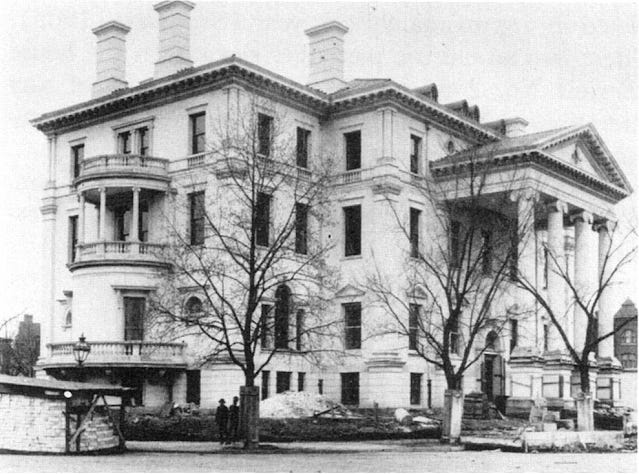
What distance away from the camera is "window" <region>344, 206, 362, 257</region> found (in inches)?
1871

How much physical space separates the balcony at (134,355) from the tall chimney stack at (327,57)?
15744 mm

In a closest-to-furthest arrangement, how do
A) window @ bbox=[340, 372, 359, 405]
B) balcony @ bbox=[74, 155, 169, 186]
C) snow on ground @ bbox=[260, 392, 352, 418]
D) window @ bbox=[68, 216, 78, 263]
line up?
snow on ground @ bbox=[260, 392, 352, 418] < balcony @ bbox=[74, 155, 169, 186] < window @ bbox=[340, 372, 359, 405] < window @ bbox=[68, 216, 78, 263]

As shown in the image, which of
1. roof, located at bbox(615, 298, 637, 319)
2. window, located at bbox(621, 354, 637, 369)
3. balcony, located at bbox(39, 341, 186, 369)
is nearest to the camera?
balcony, located at bbox(39, 341, 186, 369)

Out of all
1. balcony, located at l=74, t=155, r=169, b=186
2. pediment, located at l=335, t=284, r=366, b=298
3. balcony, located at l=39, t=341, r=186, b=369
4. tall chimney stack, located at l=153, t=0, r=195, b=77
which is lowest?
balcony, located at l=39, t=341, r=186, b=369

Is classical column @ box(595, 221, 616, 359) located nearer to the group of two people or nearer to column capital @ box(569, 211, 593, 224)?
column capital @ box(569, 211, 593, 224)

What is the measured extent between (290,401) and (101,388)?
1543cm

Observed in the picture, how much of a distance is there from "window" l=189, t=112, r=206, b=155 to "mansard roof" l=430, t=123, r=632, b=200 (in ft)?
36.2

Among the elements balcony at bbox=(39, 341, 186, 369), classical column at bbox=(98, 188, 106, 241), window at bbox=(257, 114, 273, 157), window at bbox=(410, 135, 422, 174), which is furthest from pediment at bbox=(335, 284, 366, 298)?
window at bbox=(257, 114, 273, 157)

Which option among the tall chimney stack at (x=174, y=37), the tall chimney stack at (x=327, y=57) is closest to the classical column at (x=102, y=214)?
the tall chimney stack at (x=174, y=37)

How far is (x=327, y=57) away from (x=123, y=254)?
1511 cm

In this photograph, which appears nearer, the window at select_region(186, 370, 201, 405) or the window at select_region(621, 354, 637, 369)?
the window at select_region(186, 370, 201, 405)

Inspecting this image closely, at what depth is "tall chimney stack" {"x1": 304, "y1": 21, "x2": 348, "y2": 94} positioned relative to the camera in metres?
50.7

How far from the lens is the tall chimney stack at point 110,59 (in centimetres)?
5119

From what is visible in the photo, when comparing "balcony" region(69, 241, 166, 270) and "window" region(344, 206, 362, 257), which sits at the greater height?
"window" region(344, 206, 362, 257)
